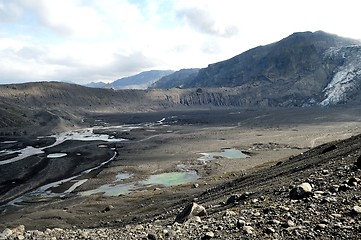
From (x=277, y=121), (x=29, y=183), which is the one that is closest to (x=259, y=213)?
(x=29, y=183)

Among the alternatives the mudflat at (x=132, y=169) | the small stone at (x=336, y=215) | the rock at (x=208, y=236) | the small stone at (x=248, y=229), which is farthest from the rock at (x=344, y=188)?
the mudflat at (x=132, y=169)

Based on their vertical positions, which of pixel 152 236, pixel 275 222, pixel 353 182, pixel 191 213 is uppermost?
pixel 353 182

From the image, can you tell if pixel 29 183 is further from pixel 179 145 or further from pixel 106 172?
pixel 179 145

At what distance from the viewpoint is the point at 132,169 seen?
7338cm

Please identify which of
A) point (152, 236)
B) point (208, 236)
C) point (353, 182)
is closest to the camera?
point (208, 236)

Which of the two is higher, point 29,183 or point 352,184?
point 352,184

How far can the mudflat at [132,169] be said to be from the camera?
4109cm

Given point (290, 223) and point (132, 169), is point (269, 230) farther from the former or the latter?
point (132, 169)

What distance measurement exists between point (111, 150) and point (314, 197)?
84.9 metres

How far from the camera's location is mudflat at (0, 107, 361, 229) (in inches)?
1618

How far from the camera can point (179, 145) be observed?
103 metres


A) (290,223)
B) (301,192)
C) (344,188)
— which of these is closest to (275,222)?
(290,223)

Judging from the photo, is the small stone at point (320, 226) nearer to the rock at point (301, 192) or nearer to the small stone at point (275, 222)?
the small stone at point (275, 222)

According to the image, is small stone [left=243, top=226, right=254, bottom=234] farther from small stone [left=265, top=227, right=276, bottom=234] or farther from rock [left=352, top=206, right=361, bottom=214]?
rock [left=352, top=206, right=361, bottom=214]
